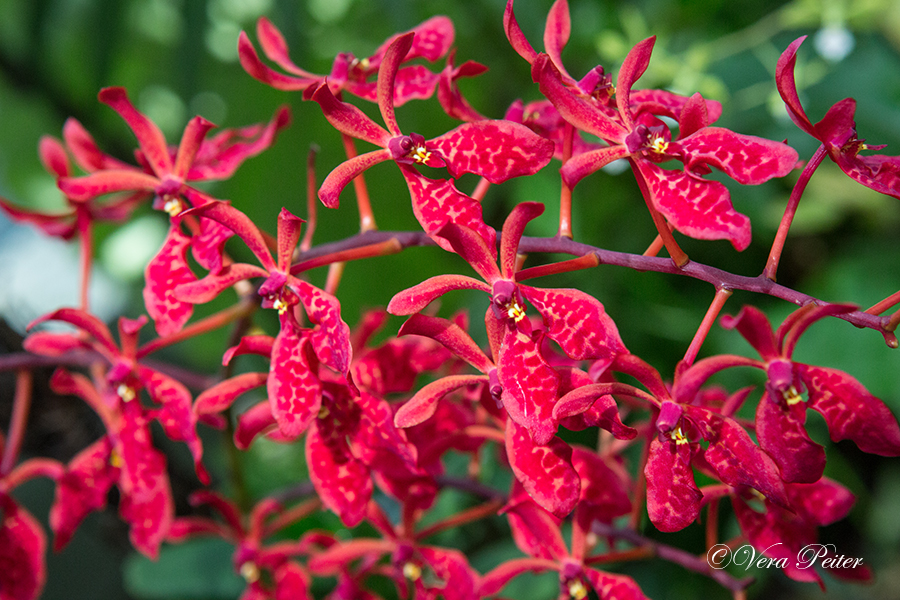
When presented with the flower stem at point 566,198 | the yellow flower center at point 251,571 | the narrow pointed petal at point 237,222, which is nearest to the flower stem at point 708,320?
the flower stem at point 566,198

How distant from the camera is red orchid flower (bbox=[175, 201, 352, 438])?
19.2 inches

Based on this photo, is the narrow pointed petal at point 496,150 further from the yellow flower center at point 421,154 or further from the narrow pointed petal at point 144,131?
the narrow pointed petal at point 144,131

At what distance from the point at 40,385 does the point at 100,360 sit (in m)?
0.25

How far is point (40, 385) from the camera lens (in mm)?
863

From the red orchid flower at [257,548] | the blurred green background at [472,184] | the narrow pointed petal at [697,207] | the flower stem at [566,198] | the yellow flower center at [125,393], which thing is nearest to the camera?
the narrow pointed petal at [697,207]

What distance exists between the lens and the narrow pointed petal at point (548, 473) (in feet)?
1.54

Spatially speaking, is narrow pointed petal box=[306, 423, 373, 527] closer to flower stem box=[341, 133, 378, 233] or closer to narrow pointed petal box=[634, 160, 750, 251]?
flower stem box=[341, 133, 378, 233]

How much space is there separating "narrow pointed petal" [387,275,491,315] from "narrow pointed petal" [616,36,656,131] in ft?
0.52

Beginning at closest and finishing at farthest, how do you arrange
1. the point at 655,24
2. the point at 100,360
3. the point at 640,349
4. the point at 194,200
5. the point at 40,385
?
the point at 194,200, the point at 100,360, the point at 40,385, the point at 640,349, the point at 655,24

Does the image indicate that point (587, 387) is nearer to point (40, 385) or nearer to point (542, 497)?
point (542, 497)

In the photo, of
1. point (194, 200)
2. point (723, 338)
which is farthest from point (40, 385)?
point (723, 338)

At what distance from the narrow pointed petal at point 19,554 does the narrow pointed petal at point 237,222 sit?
45 centimetres

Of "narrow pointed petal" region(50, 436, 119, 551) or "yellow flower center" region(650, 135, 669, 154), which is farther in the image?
"narrow pointed petal" region(50, 436, 119, 551)

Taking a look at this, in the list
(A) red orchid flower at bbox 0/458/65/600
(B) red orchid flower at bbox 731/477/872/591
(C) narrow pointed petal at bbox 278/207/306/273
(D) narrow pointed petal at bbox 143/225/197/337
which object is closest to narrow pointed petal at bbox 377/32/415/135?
(C) narrow pointed petal at bbox 278/207/306/273
